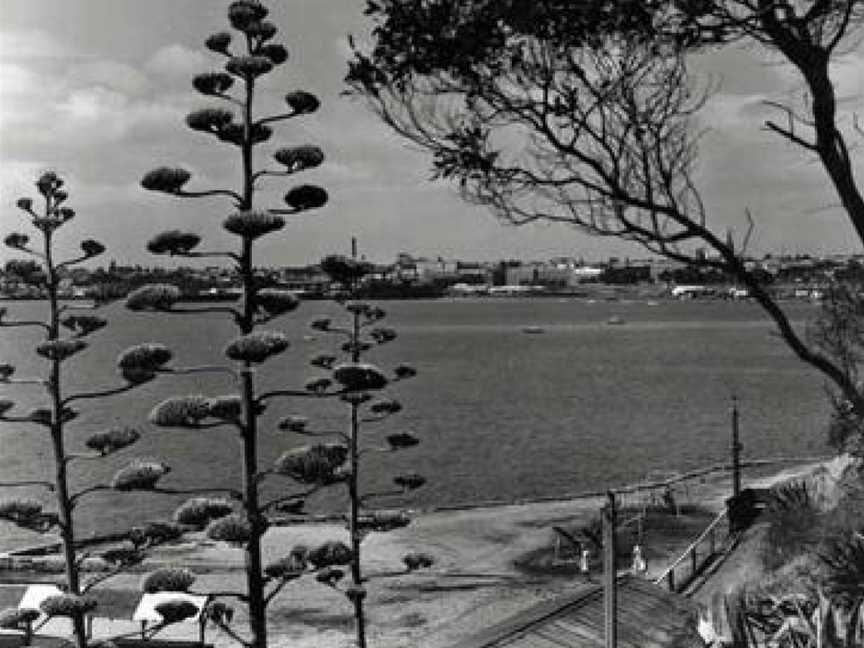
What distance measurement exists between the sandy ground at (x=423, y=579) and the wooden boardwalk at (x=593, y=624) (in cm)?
584

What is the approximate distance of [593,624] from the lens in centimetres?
1544

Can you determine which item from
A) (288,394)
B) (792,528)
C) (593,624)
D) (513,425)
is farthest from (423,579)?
(513,425)

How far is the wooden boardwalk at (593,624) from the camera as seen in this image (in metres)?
14.7

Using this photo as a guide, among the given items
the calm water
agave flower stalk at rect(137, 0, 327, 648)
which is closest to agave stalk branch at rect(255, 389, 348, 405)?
agave flower stalk at rect(137, 0, 327, 648)

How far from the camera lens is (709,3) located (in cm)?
999

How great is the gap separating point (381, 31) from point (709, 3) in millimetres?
2777

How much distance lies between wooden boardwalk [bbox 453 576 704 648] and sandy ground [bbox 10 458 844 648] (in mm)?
5841

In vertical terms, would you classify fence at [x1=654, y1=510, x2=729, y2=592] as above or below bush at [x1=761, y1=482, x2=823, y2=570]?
below

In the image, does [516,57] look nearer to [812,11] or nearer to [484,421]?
[812,11]

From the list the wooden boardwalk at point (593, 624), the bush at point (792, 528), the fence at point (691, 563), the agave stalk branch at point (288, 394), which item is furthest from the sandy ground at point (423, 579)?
the bush at point (792, 528)

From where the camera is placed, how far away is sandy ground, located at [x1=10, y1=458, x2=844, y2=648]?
29.1 meters

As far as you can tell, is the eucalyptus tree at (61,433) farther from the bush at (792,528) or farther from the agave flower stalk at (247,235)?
the bush at (792,528)

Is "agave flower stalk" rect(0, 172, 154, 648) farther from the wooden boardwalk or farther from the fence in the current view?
the fence

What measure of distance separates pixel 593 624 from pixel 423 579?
2070 cm
